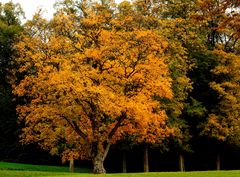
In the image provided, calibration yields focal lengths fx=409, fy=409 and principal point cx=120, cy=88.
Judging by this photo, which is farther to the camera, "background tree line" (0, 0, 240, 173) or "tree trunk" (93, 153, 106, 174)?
"tree trunk" (93, 153, 106, 174)

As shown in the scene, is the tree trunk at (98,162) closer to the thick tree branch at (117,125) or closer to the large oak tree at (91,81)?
the large oak tree at (91,81)

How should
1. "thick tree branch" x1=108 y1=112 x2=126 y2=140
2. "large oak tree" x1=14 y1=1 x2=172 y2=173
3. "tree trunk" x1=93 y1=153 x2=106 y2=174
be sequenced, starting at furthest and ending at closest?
"tree trunk" x1=93 y1=153 x2=106 y2=174, "thick tree branch" x1=108 y1=112 x2=126 y2=140, "large oak tree" x1=14 y1=1 x2=172 y2=173

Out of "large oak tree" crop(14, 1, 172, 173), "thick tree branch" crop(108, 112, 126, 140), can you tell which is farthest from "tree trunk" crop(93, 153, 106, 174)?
"thick tree branch" crop(108, 112, 126, 140)

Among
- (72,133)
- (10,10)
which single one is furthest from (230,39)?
(10,10)

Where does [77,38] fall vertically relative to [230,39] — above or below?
below

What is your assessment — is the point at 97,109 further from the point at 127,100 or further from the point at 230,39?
the point at 230,39

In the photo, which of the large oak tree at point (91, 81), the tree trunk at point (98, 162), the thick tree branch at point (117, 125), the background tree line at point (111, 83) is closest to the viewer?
the large oak tree at point (91, 81)

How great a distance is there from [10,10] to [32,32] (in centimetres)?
2073

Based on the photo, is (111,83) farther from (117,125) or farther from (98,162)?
(98,162)

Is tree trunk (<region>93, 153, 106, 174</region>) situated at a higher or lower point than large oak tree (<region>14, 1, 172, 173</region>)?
lower

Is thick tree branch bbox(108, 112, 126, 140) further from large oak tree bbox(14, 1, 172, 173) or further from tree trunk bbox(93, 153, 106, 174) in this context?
tree trunk bbox(93, 153, 106, 174)

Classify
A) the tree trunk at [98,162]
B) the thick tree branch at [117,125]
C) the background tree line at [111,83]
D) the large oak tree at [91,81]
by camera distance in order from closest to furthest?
the large oak tree at [91,81] < the background tree line at [111,83] < the thick tree branch at [117,125] < the tree trunk at [98,162]

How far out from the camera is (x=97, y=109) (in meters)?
29.5

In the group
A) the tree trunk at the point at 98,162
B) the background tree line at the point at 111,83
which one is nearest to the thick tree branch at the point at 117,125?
the background tree line at the point at 111,83
